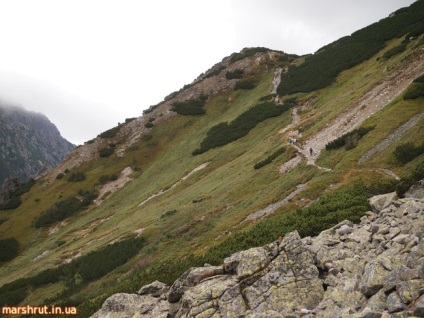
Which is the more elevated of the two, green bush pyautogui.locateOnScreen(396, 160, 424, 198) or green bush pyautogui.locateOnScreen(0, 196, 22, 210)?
green bush pyautogui.locateOnScreen(0, 196, 22, 210)

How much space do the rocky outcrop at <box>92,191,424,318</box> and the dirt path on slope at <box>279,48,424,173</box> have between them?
83.1 ft

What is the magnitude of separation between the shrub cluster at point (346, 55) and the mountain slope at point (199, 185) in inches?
151

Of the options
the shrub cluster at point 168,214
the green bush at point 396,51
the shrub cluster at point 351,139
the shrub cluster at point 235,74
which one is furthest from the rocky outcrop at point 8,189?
the green bush at point 396,51

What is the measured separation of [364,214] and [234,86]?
9514 centimetres

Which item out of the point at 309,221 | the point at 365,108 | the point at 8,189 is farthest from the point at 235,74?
the point at 309,221

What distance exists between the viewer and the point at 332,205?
23.9 meters

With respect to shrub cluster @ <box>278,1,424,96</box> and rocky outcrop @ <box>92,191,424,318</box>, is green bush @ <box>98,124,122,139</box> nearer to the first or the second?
shrub cluster @ <box>278,1,424,96</box>

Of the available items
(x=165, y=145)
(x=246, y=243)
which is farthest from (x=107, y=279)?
(x=165, y=145)

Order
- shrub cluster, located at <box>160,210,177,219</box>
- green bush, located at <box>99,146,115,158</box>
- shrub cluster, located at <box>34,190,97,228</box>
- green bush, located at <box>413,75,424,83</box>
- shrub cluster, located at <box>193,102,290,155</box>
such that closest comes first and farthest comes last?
green bush, located at <box>413,75,424,83</box> < shrub cluster, located at <box>160,210,177,219</box> < shrub cluster, located at <box>34,190,97,228</box> < shrub cluster, located at <box>193,102,290,155</box> < green bush, located at <box>99,146,115,158</box>

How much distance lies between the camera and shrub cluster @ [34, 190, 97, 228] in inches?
2815

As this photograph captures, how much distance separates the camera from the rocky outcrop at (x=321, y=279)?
11.5 m

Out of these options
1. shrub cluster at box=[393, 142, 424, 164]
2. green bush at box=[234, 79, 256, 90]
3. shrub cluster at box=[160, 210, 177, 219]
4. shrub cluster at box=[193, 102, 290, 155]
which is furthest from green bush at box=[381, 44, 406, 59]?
shrub cluster at box=[160, 210, 177, 219]

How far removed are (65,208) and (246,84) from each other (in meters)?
64.8

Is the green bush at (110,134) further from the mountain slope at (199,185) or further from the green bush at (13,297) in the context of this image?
the green bush at (13,297)
